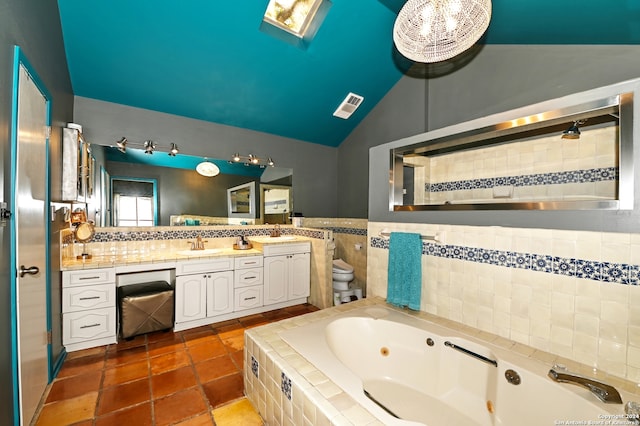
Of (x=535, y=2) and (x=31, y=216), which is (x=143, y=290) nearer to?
(x=31, y=216)

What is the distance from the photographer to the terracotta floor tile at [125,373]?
73.2 inches

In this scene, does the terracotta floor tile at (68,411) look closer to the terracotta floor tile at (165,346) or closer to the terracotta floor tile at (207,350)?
the terracotta floor tile at (165,346)

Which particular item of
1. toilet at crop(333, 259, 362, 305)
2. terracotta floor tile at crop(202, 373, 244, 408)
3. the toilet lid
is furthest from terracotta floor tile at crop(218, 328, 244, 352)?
the toilet lid

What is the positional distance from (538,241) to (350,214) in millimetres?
2915

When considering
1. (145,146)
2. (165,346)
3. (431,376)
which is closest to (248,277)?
(165,346)

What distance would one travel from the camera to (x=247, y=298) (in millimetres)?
2992

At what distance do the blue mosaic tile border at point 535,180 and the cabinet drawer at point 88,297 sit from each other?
11.5 feet

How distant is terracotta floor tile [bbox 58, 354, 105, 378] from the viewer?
1945 mm

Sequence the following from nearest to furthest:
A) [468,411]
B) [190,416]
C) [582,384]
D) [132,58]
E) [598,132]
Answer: [582,384], [468,411], [190,416], [598,132], [132,58]

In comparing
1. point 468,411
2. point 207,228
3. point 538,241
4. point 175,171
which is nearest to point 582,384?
point 468,411

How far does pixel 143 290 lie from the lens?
8.09ft

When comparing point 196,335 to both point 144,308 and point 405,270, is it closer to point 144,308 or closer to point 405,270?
point 144,308

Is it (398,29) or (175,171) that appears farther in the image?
(175,171)

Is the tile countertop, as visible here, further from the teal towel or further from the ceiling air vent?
the ceiling air vent
